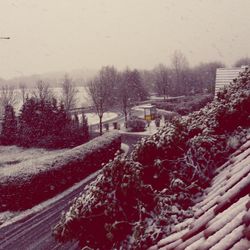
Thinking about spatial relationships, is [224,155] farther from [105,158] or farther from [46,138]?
[46,138]

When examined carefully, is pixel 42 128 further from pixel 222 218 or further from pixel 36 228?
pixel 222 218

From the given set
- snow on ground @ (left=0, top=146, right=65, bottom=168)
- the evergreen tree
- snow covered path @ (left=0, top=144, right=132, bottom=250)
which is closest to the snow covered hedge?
snow covered path @ (left=0, top=144, right=132, bottom=250)

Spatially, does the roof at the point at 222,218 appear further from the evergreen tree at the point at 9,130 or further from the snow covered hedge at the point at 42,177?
the evergreen tree at the point at 9,130

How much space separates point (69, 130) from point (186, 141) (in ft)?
105

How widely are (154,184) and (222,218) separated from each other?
7.48 ft

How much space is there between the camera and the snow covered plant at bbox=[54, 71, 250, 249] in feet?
14.1

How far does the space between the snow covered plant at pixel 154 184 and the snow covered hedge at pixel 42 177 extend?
17.3 metres

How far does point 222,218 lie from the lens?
10.0ft

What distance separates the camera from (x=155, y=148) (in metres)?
5.59

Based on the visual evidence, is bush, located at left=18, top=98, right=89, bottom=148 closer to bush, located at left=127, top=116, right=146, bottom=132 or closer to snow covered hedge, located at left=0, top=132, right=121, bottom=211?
Result: snow covered hedge, located at left=0, top=132, right=121, bottom=211

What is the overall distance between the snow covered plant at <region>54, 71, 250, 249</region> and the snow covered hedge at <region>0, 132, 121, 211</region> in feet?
56.8

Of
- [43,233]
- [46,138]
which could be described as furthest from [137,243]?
[46,138]

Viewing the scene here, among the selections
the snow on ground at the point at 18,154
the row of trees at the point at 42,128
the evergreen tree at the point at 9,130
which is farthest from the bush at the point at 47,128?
the snow on ground at the point at 18,154

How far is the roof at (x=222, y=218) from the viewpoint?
8.63 ft
